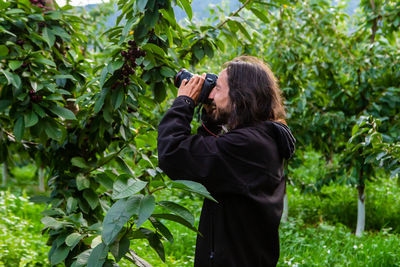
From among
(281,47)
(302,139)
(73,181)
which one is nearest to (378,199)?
(302,139)

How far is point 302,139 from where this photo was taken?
4090 millimetres

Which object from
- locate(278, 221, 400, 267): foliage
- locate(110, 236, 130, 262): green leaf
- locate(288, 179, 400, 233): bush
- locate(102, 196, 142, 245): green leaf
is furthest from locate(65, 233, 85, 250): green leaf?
locate(288, 179, 400, 233): bush

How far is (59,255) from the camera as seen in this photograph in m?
1.83

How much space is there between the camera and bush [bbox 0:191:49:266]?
10.5 feet

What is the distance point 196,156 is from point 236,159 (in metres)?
0.13

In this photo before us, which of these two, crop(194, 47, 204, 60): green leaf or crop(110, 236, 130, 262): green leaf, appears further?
crop(194, 47, 204, 60): green leaf

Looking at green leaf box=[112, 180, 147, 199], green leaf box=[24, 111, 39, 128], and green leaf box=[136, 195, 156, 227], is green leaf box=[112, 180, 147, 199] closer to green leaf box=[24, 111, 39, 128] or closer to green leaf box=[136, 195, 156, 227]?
green leaf box=[136, 195, 156, 227]

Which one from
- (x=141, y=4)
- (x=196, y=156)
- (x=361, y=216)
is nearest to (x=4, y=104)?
(x=141, y=4)

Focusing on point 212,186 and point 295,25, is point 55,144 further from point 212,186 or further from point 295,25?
point 295,25

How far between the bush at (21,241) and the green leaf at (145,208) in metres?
2.23

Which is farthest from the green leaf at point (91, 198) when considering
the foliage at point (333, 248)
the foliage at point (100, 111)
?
the foliage at point (333, 248)

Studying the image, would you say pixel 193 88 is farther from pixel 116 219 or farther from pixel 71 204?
pixel 71 204

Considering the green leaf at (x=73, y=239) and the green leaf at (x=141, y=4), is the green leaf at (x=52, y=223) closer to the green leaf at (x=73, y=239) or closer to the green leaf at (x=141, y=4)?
the green leaf at (x=73, y=239)

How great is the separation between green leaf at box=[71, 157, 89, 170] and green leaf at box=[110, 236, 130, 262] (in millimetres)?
869
